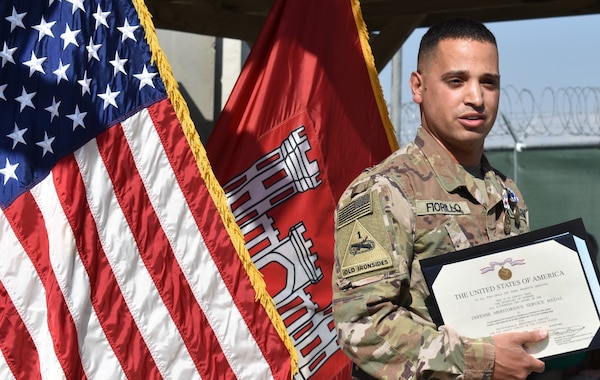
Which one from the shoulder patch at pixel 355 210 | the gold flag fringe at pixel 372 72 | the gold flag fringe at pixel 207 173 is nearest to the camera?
the shoulder patch at pixel 355 210

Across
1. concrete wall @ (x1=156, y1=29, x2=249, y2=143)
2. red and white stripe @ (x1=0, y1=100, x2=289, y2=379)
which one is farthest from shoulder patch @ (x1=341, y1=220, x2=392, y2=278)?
concrete wall @ (x1=156, y1=29, x2=249, y2=143)

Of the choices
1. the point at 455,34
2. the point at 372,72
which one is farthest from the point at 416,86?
the point at 372,72

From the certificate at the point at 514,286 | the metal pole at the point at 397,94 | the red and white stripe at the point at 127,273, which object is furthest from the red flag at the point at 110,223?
the metal pole at the point at 397,94

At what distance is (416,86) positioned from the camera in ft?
6.38

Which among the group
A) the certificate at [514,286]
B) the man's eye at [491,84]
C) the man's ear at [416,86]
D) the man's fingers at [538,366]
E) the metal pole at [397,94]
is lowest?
the man's fingers at [538,366]

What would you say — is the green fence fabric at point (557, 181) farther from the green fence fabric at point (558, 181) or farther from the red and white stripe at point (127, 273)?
the red and white stripe at point (127, 273)

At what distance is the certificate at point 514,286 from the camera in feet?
5.23

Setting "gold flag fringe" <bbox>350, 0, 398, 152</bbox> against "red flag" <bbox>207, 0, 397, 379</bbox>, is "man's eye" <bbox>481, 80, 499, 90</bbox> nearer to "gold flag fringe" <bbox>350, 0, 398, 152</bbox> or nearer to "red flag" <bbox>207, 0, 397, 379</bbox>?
"red flag" <bbox>207, 0, 397, 379</bbox>

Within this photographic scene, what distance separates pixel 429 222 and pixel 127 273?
1.21m

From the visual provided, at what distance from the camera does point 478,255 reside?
1601 mm

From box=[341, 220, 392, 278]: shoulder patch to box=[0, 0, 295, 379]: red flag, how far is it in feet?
3.54

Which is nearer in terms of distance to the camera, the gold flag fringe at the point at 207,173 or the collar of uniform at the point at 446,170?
the collar of uniform at the point at 446,170

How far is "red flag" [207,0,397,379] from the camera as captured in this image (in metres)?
2.99

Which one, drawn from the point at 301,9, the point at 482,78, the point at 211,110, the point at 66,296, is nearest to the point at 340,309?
the point at 482,78
